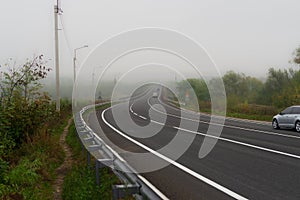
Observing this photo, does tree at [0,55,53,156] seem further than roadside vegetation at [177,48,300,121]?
No

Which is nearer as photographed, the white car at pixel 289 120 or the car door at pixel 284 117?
the white car at pixel 289 120

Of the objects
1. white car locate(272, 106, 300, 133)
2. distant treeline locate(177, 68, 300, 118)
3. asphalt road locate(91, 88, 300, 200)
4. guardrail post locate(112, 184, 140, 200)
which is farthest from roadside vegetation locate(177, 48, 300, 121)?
guardrail post locate(112, 184, 140, 200)

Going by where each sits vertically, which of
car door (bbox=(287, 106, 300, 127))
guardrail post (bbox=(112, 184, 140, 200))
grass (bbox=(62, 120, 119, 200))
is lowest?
grass (bbox=(62, 120, 119, 200))

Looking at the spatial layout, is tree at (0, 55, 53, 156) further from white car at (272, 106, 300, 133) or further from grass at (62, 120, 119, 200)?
white car at (272, 106, 300, 133)

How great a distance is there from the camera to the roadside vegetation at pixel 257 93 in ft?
111

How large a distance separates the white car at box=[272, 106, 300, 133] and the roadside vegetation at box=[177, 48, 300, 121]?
486 cm

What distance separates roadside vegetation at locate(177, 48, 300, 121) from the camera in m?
34.0

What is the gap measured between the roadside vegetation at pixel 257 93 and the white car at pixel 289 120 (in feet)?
16.0

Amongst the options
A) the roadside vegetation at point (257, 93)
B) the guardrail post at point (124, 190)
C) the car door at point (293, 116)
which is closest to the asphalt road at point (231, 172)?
the guardrail post at point (124, 190)

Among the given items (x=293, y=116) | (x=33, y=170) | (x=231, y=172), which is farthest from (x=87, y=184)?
(x=293, y=116)

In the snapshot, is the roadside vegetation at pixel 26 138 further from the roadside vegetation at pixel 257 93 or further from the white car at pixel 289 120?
the white car at pixel 289 120

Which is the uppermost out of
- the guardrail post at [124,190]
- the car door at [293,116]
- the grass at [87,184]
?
the car door at [293,116]

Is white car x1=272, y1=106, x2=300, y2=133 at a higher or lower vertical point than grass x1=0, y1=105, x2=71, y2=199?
higher

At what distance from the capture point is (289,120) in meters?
20.6
